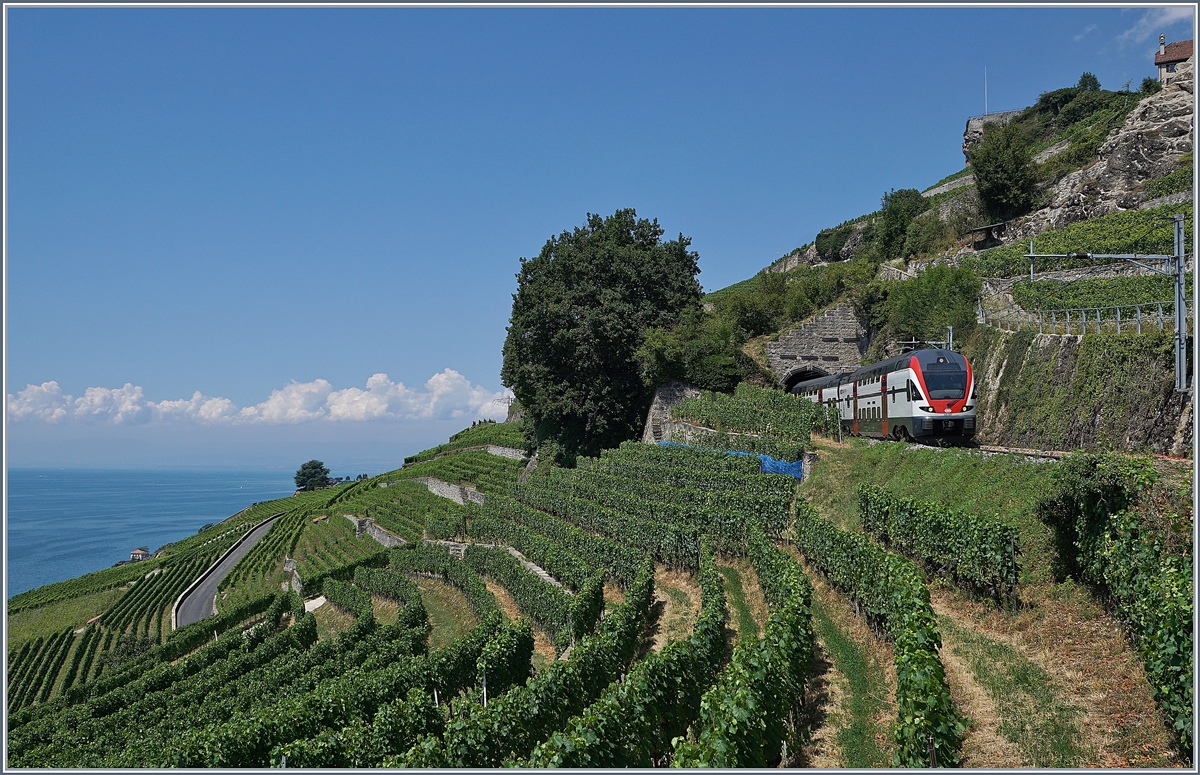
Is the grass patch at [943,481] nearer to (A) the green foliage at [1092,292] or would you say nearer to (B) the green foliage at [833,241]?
(A) the green foliage at [1092,292]

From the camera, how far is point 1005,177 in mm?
49688

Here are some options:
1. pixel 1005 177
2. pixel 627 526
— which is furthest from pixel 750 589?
pixel 1005 177

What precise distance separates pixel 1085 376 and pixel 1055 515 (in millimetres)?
11440

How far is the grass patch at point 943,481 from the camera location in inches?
525

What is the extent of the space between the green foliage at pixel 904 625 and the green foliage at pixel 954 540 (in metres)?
1.17

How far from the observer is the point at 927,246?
174ft

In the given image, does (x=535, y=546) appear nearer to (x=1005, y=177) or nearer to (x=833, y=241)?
(x=1005, y=177)

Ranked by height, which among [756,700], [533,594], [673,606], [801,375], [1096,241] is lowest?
[533,594]

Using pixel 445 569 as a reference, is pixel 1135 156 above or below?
above

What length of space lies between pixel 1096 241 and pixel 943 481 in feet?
81.6

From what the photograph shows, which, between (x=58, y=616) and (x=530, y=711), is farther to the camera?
(x=58, y=616)

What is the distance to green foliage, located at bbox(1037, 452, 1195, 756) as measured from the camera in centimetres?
757

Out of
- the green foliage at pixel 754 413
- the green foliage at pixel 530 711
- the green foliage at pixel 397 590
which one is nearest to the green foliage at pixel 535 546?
the green foliage at pixel 397 590

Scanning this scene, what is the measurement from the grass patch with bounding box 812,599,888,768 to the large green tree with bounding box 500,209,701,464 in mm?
25597
